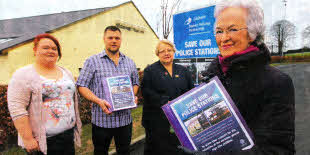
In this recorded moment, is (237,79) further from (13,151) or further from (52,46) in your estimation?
(13,151)

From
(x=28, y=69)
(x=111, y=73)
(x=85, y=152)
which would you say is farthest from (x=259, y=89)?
(x=85, y=152)

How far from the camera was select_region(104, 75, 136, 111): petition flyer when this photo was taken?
2.26 meters

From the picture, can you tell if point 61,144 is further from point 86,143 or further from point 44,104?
point 86,143

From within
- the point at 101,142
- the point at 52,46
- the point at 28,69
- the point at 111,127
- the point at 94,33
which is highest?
the point at 94,33

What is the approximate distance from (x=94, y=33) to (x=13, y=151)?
11.6 m

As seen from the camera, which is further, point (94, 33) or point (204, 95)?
point (94, 33)

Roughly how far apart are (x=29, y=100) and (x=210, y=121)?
75.6 inches

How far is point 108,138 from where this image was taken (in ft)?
8.35

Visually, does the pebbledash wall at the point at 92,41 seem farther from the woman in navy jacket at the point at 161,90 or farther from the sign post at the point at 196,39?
the woman in navy jacket at the point at 161,90

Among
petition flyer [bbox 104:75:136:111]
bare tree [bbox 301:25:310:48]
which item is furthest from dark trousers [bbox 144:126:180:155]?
bare tree [bbox 301:25:310:48]

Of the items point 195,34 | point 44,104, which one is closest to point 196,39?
point 195,34

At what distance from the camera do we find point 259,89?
955 mm

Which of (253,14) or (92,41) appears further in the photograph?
(92,41)

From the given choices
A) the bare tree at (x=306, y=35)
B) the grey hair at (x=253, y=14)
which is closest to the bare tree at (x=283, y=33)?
the bare tree at (x=306, y=35)
